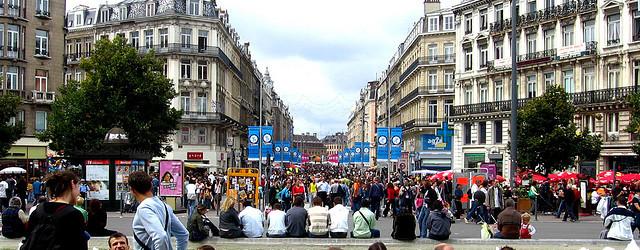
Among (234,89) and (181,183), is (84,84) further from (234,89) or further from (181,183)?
(234,89)

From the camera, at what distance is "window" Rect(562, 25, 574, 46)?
50.3 meters

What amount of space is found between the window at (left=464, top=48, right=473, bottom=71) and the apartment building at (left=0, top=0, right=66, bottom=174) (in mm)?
29195

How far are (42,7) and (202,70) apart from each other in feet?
63.8

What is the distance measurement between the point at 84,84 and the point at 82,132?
2791mm

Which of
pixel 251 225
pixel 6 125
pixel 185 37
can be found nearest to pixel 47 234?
pixel 251 225

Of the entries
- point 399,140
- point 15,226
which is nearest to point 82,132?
point 399,140

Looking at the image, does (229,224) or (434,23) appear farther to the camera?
(434,23)

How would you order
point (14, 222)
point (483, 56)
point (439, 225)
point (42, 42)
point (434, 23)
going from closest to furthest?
point (14, 222), point (439, 225), point (42, 42), point (483, 56), point (434, 23)

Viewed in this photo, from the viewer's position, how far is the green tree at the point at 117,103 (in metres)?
44.2

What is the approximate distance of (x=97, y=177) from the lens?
109 ft

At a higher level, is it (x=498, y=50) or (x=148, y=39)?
(x=148, y=39)

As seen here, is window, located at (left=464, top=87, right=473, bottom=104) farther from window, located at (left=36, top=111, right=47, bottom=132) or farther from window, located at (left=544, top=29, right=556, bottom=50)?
window, located at (left=36, top=111, right=47, bottom=132)

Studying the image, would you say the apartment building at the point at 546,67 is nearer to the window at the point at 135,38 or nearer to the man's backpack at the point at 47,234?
the window at the point at 135,38

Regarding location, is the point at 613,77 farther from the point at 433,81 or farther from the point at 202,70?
the point at 202,70
